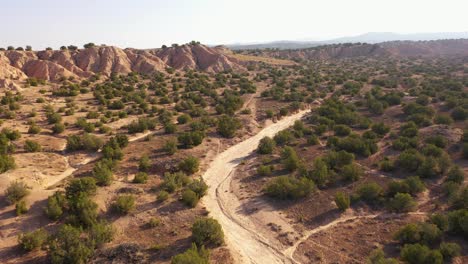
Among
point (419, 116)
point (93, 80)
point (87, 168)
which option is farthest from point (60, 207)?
point (93, 80)

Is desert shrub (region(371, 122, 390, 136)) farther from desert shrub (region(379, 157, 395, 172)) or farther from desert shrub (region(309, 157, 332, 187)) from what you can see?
desert shrub (region(309, 157, 332, 187))

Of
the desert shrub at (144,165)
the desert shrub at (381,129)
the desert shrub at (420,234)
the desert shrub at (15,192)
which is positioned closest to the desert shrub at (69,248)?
the desert shrub at (15,192)

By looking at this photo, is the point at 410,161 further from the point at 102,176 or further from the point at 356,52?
the point at 356,52

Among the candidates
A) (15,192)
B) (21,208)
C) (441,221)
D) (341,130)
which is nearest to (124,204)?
(21,208)

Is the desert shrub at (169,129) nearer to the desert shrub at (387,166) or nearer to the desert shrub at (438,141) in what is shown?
the desert shrub at (387,166)

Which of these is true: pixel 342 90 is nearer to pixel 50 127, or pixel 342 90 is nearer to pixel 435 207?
pixel 435 207
